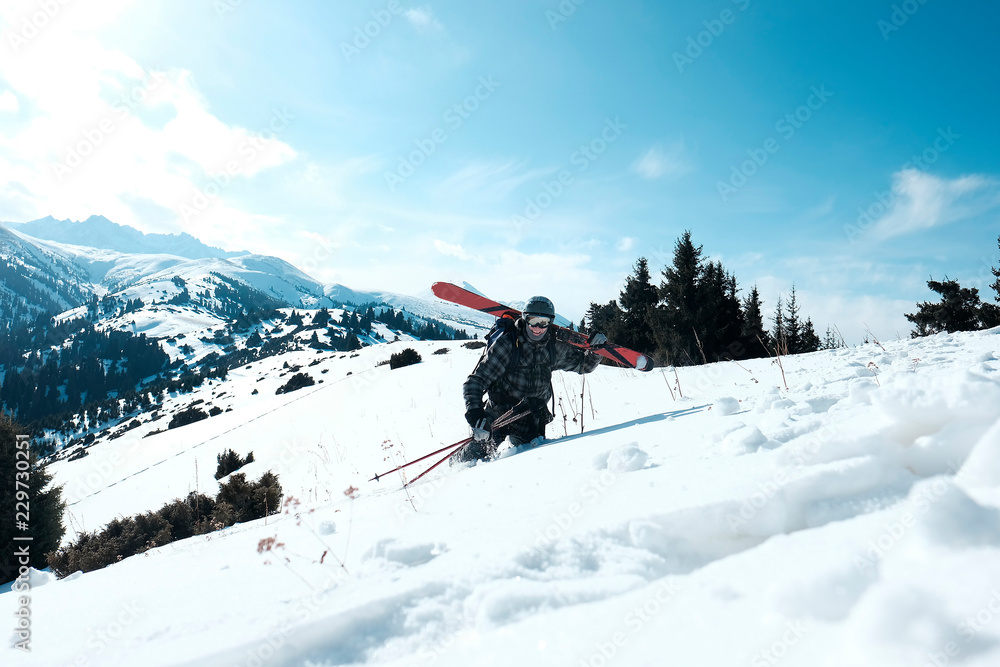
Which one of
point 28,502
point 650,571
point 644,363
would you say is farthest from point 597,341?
point 28,502

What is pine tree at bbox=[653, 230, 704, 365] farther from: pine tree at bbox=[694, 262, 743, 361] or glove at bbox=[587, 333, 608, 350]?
glove at bbox=[587, 333, 608, 350]

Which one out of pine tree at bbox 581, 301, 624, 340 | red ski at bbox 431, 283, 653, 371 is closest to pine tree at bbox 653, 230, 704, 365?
pine tree at bbox 581, 301, 624, 340

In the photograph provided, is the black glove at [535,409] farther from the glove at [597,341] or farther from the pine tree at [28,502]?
the pine tree at [28,502]

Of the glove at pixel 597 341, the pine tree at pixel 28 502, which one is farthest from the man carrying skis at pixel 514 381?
the pine tree at pixel 28 502

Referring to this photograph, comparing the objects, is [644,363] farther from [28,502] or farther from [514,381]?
[28,502]

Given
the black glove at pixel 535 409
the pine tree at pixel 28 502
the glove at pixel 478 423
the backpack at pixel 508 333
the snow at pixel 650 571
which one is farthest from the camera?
the pine tree at pixel 28 502

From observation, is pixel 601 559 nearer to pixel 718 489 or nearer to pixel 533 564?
pixel 533 564

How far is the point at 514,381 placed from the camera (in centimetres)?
495

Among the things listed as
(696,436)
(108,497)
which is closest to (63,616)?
(696,436)

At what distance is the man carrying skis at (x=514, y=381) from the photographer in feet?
15.5

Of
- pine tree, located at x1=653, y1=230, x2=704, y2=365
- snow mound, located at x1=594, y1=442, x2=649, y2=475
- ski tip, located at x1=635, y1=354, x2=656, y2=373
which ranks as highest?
pine tree, located at x1=653, y1=230, x2=704, y2=365

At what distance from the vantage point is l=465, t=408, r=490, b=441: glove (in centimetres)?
451

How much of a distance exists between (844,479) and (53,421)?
138864 millimetres

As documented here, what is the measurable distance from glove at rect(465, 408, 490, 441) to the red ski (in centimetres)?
126
